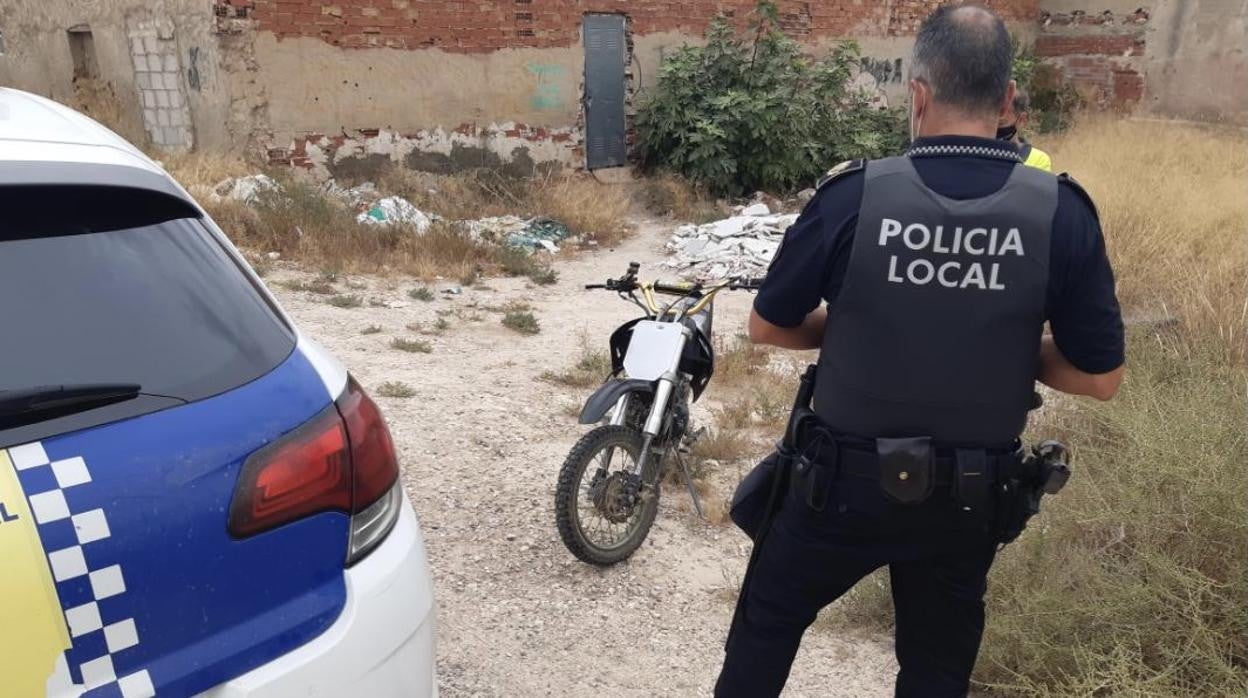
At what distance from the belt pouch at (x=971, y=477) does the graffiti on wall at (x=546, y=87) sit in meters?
9.64

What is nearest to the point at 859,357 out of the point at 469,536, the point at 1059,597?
the point at 1059,597

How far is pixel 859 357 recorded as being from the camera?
1770 mm

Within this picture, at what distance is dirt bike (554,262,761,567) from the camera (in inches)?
123

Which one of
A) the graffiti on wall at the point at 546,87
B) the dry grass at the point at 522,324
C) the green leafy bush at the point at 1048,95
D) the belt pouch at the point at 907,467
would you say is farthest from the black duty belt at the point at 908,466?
the green leafy bush at the point at 1048,95

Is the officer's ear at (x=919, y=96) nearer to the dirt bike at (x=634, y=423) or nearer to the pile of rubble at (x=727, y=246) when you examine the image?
the dirt bike at (x=634, y=423)

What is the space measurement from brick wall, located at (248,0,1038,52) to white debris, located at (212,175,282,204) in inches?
65.5

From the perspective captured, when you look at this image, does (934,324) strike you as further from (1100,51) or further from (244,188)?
(1100,51)

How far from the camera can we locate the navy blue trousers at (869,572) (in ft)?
6.03

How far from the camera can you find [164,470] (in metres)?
1.28

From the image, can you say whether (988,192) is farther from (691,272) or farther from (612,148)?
(612,148)

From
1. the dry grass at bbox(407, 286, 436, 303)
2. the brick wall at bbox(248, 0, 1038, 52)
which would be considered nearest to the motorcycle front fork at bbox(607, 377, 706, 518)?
the dry grass at bbox(407, 286, 436, 303)

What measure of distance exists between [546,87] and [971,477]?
975 centimetres

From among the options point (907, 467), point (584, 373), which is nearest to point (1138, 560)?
point (907, 467)

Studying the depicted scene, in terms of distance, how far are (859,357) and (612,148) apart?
33.0ft
